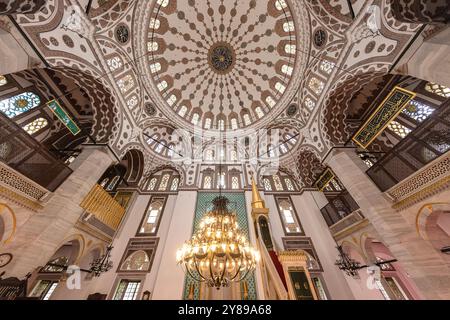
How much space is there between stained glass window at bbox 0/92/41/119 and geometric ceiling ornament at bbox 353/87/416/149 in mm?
13786

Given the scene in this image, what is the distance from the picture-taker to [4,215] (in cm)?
455

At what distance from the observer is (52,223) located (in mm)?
5148

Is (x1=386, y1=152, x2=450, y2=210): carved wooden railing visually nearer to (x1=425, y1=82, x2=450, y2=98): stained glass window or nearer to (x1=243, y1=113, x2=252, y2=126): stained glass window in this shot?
(x1=425, y1=82, x2=450, y2=98): stained glass window

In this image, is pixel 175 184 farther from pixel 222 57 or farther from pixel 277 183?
pixel 222 57

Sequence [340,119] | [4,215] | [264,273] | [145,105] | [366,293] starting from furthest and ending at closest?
[145,105], [340,119], [366,293], [264,273], [4,215]

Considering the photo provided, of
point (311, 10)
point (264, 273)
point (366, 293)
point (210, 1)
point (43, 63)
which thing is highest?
point (210, 1)

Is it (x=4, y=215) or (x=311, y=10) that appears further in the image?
(x=311, y=10)

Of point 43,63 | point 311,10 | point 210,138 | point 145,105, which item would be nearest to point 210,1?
point 311,10

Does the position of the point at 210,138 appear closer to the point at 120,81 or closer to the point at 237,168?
the point at 237,168

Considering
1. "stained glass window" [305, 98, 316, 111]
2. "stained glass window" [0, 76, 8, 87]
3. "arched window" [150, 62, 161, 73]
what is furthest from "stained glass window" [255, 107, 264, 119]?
"stained glass window" [0, 76, 8, 87]

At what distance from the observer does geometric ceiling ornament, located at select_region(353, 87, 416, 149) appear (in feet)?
18.5

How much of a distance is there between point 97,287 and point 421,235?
1128cm

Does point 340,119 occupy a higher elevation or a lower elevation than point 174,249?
higher

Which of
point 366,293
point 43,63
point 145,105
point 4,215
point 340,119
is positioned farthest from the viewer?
point 145,105
